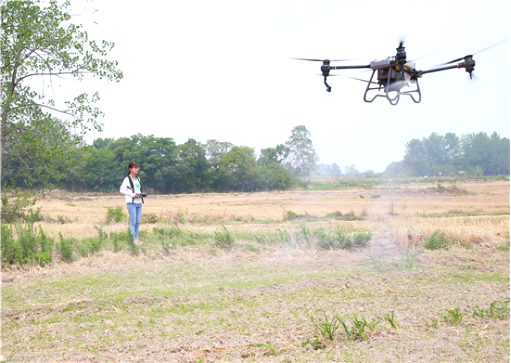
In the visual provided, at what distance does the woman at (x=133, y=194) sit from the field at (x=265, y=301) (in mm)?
538

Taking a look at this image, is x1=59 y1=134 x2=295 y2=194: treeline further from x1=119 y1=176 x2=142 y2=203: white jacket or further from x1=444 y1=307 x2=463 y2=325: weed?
x1=444 y1=307 x2=463 y2=325: weed

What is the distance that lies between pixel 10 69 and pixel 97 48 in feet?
7.26

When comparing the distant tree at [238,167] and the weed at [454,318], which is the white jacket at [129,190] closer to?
the weed at [454,318]

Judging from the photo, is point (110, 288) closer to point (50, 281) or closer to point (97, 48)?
point (50, 281)

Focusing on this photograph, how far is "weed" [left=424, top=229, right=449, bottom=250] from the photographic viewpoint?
10.7 m

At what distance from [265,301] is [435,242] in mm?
6699

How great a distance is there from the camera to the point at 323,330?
4.71 metres

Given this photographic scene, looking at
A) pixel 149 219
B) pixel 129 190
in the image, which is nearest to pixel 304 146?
pixel 149 219

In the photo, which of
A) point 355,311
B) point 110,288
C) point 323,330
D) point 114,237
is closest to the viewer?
point 323,330

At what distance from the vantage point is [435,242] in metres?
10.7

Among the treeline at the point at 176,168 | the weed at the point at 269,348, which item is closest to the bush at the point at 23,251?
the weed at the point at 269,348

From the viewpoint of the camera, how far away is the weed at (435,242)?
35.0 feet

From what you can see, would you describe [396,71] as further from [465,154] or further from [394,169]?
[465,154]

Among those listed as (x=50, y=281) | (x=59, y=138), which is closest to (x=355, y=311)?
(x=50, y=281)
